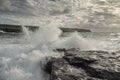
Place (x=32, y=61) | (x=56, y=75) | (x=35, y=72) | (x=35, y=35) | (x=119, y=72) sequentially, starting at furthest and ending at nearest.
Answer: (x=35, y=35)
(x=32, y=61)
(x=35, y=72)
(x=119, y=72)
(x=56, y=75)

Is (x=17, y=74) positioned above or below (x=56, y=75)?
below

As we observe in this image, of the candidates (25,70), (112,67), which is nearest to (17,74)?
(25,70)

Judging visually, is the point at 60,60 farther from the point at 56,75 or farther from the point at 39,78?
the point at 56,75

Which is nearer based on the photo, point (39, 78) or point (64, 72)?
point (64, 72)

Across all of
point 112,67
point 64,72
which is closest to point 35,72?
point 64,72

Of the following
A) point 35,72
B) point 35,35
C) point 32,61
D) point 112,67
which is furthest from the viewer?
point 35,35

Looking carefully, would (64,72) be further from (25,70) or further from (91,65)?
(25,70)
